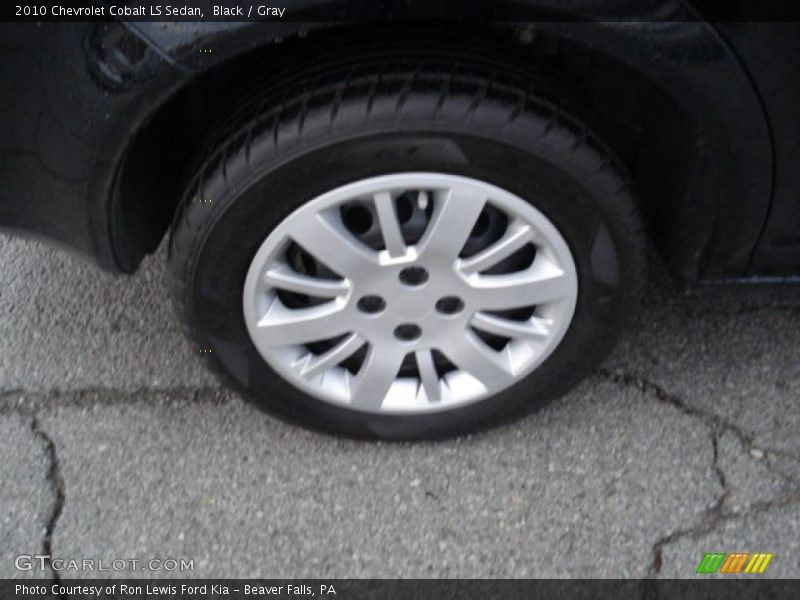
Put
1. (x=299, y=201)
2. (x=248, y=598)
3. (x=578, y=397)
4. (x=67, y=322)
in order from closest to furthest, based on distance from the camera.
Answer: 1. (x=299, y=201)
2. (x=248, y=598)
3. (x=578, y=397)
4. (x=67, y=322)

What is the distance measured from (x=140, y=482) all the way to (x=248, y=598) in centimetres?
40

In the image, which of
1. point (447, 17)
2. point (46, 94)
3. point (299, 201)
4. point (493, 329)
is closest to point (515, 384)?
point (493, 329)

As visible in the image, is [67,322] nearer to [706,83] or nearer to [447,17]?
[447,17]

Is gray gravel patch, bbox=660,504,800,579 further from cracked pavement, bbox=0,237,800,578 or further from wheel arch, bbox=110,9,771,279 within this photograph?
wheel arch, bbox=110,9,771,279

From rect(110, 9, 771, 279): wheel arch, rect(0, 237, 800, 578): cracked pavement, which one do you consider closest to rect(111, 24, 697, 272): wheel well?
rect(110, 9, 771, 279): wheel arch

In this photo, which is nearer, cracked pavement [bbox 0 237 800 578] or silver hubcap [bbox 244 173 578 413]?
silver hubcap [bbox 244 173 578 413]

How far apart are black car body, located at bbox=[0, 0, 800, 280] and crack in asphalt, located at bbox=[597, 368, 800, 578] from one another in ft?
1.30

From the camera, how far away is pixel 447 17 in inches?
61.5

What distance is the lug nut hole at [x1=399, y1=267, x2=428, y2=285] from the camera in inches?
71.9

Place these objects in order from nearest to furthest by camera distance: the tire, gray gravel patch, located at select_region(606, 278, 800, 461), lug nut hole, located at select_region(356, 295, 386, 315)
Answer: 1. the tire
2. lug nut hole, located at select_region(356, 295, 386, 315)
3. gray gravel patch, located at select_region(606, 278, 800, 461)

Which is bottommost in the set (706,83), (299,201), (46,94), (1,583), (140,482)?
(1,583)

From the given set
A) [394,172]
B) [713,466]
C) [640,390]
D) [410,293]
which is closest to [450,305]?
[410,293]

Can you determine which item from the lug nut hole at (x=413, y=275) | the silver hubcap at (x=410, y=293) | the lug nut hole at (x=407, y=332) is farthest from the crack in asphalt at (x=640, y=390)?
the lug nut hole at (x=413, y=275)

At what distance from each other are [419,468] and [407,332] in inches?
14.3
